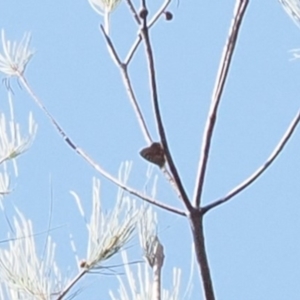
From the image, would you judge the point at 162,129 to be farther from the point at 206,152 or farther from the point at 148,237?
the point at 148,237

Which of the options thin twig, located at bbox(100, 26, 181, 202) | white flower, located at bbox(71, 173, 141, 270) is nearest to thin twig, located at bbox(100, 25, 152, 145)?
thin twig, located at bbox(100, 26, 181, 202)

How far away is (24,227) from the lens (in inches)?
28.8

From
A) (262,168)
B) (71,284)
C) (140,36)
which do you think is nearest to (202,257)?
(262,168)

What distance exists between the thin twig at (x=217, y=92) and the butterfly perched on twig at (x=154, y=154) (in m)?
0.03

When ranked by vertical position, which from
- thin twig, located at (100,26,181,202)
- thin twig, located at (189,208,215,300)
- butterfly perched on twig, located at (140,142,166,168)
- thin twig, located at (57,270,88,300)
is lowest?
thin twig, located at (189,208,215,300)

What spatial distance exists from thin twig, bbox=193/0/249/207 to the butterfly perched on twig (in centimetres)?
3

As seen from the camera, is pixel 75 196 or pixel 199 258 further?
pixel 75 196

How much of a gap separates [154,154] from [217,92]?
5cm

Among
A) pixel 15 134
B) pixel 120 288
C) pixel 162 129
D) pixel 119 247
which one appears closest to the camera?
pixel 162 129

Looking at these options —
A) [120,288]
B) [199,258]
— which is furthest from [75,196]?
[199,258]

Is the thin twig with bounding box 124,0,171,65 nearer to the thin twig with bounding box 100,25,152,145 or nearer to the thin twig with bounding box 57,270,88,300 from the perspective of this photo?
the thin twig with bounding box 100,25,152,145

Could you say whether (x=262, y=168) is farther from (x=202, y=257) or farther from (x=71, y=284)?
(x=71, y=284)

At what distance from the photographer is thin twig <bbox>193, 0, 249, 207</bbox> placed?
1.48ft

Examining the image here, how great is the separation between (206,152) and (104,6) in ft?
0.82
